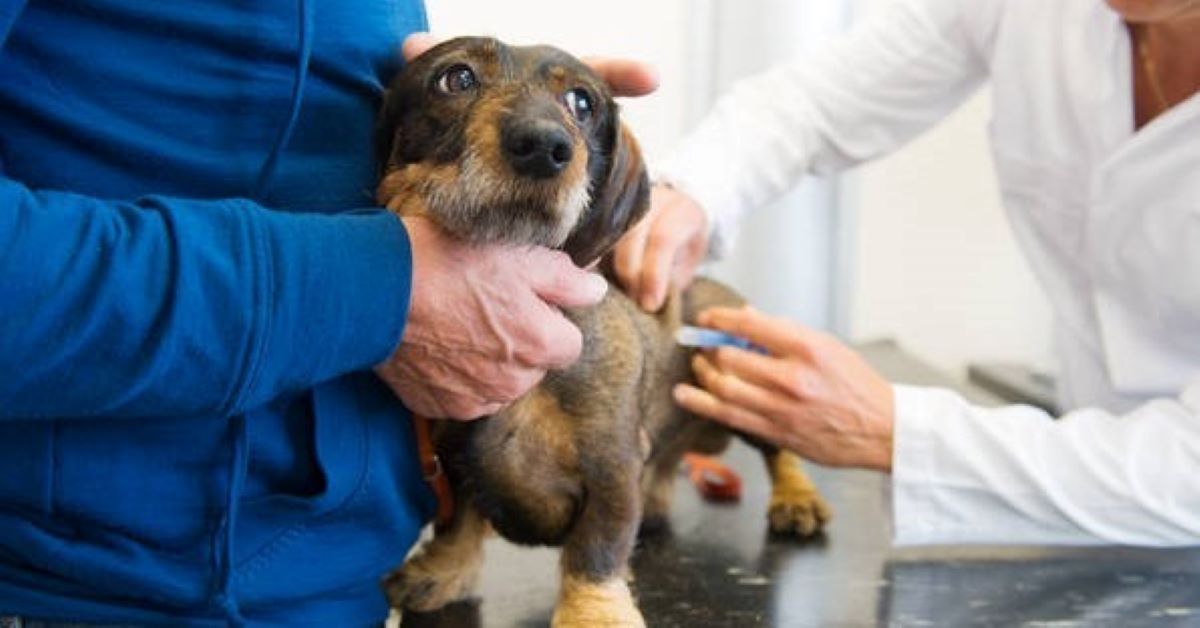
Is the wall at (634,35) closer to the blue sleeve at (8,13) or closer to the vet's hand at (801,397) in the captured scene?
the vet's hand at (801,397)

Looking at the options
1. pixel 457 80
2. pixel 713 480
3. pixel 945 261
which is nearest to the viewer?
pixel 457 80

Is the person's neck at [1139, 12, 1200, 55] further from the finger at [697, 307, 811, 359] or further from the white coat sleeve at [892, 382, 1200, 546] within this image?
the finger at [697, 307, 811, 359]

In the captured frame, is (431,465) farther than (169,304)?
Yes

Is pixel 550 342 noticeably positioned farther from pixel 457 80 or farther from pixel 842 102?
pixel 842 102

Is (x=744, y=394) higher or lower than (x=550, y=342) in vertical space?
lower

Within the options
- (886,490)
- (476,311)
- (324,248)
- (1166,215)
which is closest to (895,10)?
(1166,215)

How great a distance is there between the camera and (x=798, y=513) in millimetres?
1277

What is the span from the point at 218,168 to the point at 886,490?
80cm

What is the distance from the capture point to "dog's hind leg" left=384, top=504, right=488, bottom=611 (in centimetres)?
106

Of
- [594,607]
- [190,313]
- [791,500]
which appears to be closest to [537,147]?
[190,313]

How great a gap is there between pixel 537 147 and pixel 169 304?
0.93ft

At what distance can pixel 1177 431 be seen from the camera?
1.17m

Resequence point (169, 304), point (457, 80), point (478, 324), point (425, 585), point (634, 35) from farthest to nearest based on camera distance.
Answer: point (634, 35)
point (425, 585)
point (457, 80)
point (478, 324)
point (169, 304)

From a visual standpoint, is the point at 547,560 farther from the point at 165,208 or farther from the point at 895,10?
the point at 895,10
